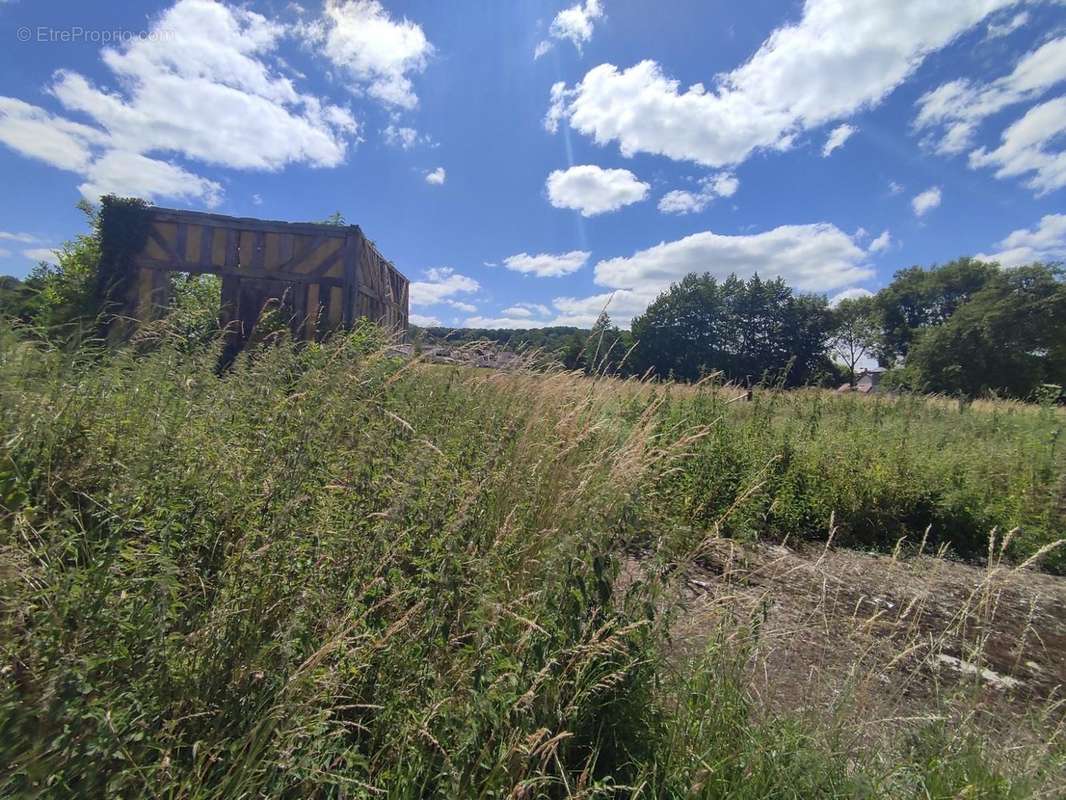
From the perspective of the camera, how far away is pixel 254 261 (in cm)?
897

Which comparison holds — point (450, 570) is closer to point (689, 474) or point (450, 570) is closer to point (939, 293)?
point (689, 474)

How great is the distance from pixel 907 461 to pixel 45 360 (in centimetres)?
749

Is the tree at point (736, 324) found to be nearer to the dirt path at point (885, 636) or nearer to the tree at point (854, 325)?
the tree at point (854, 325)

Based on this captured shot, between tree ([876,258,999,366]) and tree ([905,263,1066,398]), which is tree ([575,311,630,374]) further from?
tree ([876,258,999,366])

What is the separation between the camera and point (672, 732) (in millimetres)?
1539

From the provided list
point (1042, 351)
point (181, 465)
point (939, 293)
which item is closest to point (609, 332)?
point (181, 465)

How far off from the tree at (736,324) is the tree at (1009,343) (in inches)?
440

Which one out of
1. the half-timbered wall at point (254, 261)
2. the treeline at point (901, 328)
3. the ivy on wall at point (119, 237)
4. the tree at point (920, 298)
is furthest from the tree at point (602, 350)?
the tree at point (920, 298)

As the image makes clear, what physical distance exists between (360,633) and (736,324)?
5338 centimetres

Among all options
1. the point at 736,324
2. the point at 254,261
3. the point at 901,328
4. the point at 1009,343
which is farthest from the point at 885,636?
the point at 901,328

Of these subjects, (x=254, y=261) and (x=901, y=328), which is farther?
(x=901, y=328)

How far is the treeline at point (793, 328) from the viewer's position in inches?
198

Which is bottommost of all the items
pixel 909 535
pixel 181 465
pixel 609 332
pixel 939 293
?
pixel 909 535

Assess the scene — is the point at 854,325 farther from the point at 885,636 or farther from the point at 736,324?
the point at 885,636
